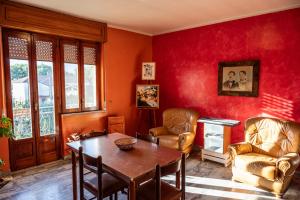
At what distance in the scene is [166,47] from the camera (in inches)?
208

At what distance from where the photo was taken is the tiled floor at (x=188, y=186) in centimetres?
287

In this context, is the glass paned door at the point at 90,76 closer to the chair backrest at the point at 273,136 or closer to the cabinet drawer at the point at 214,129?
the cabinet drawer at the point at 214,129

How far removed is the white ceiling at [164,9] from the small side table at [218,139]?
2031 mm

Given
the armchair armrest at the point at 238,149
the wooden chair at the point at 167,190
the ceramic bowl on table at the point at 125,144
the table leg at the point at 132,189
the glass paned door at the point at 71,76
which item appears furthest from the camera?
the glass paned door at the point at 71,76

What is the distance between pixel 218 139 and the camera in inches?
158

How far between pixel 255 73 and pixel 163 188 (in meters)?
Result: 2.87

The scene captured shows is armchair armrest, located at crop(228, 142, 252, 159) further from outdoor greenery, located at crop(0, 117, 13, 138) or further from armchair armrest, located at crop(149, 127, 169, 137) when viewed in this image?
outdoor greenery, located at crop(0, 117, 13, 138)

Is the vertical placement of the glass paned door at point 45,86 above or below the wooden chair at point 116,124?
above

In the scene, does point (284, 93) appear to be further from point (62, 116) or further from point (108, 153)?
point (62, 116)

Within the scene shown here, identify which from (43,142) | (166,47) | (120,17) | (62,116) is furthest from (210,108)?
(43,142)

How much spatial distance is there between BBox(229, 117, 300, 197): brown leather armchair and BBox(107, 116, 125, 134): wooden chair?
2.38 meters

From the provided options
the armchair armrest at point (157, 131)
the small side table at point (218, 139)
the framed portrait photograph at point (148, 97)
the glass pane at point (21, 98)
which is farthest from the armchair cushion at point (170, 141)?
the glass pane at point (21, 98)

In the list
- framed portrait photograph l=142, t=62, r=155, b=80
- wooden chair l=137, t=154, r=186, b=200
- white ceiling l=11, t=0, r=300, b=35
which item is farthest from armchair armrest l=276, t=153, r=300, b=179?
framed portrait photograph l=142, t=62, r=155, b=80

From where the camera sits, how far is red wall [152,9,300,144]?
11.6 ft
